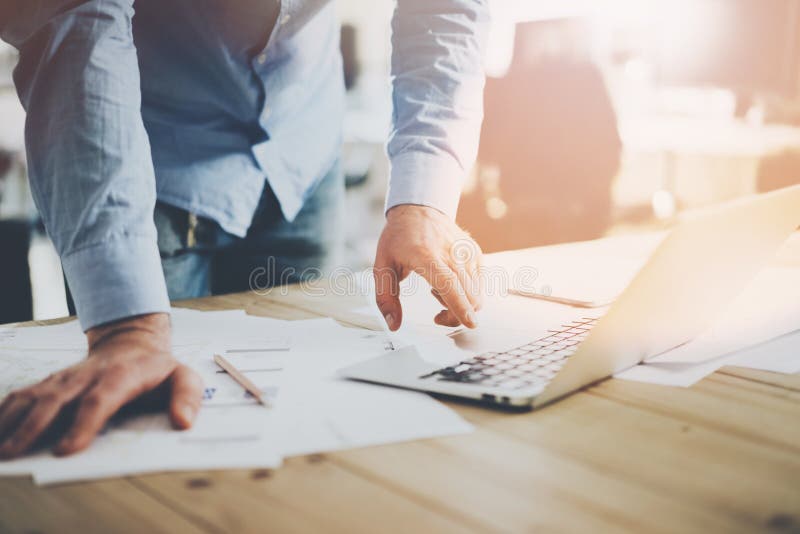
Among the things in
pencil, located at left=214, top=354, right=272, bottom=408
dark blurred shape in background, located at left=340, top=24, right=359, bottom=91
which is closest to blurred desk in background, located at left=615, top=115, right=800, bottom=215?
dark blurred shape in background, located at left=340, top=24, right=359, bottom=91

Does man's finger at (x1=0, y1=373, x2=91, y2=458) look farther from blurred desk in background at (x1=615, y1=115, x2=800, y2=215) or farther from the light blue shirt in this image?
blurred desk in background at (x1=615, y1=115, x2=800, y2=215)

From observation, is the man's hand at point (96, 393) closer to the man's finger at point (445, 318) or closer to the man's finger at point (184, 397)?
the man's finger at point (184, 397)

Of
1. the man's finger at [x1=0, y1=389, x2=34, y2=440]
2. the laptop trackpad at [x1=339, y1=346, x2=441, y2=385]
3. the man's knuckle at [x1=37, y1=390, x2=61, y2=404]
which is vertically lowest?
the laptop trackpad at [x1=339, y1=346, x2=441, y2=385]

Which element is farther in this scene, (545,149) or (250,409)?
(545,149)

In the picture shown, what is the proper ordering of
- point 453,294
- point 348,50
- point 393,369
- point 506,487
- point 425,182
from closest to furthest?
point 506,487, point 393,369, point 453,294, point 425,182, point 348,50

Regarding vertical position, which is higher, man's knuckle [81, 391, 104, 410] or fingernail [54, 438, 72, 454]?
man's knuckle [81, 391, 104, 410]

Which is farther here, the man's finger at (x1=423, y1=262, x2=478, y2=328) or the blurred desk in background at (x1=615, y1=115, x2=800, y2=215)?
the blurred desk in background at (x1=615, y1=115, x2=800, y2=215)

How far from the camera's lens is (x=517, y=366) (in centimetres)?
67

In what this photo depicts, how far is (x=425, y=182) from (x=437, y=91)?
6.8 inches

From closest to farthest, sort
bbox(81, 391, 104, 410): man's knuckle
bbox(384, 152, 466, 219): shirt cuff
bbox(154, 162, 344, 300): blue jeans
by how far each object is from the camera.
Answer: bbox(81, 391, 104, 410): man's knuckle
bbox(384, 152, 466, 219): shirt cuff
bbox(154, 162, 344, 300): blue jeans

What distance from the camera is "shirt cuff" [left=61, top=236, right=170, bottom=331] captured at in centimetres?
67

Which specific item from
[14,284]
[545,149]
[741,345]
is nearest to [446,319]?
[741,345]

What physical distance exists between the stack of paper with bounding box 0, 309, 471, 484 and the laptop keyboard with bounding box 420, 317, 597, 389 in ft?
0.16

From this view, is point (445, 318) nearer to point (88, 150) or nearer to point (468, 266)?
point (468, 266)
